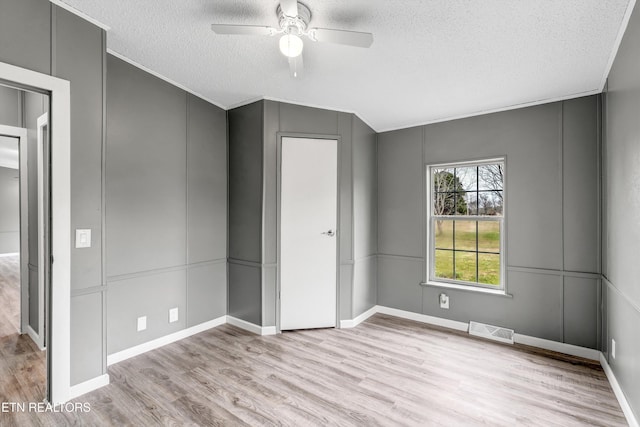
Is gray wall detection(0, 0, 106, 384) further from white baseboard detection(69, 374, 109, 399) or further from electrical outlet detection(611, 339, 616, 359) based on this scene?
electrical outlet detection(611, 339, 616, 359)

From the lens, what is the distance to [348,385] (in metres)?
2.35

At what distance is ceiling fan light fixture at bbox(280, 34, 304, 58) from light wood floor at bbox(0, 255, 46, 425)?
2.89 meters

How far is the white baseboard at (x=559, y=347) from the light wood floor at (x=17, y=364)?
4.17 m

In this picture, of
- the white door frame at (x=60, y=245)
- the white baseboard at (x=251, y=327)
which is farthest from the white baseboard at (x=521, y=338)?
the white door frame at (x=60, y=245)

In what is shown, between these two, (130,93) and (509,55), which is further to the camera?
(130,93)

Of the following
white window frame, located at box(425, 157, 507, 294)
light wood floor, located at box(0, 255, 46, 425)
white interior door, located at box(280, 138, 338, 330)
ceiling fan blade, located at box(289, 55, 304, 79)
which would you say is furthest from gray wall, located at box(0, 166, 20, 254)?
white window frame, located at box(425, 157, 507, 294)

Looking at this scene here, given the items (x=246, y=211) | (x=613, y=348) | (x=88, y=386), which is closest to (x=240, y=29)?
(x=246, y=211)

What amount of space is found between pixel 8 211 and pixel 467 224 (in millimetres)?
10904

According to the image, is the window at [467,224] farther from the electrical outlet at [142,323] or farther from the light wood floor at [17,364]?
the light wood floor at [17,364]

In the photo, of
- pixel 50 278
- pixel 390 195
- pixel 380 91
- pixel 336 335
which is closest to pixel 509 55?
pixel 380 91

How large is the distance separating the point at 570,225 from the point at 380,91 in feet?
7.39

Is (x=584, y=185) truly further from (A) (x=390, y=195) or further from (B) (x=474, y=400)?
(B) (x=474, y=400)

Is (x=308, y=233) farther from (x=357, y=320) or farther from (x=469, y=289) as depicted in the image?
(x=469, y=289)

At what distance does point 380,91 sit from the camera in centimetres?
303
